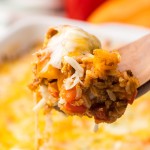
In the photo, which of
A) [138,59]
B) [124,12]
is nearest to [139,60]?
[138,59]

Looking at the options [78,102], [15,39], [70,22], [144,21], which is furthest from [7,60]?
[78,102]

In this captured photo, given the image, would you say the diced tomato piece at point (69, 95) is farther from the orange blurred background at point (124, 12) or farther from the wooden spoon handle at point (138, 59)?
the orange blurred background at point (124, 12)

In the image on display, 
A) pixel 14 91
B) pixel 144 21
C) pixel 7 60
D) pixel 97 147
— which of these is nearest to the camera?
pixel 97 147

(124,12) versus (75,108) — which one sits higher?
(75,108)

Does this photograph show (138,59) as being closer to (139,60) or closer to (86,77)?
(139,60)

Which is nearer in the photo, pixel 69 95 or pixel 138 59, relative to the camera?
pixel 69 95

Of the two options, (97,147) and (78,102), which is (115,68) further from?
(97,147)

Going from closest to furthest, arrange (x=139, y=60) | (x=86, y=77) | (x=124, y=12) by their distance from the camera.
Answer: (x=86, y=77)
(x=139, y=60)
(x=124, y=12)

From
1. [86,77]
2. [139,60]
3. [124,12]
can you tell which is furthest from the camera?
[124,12]
